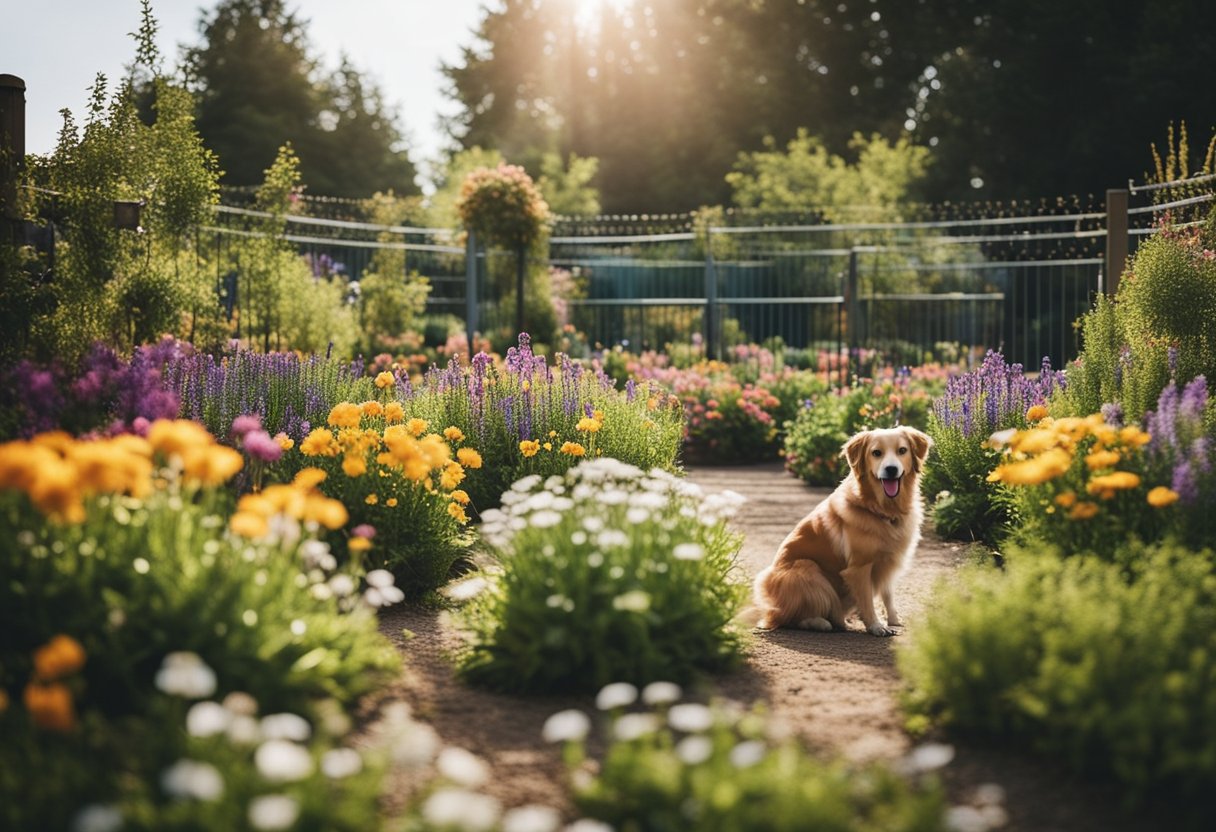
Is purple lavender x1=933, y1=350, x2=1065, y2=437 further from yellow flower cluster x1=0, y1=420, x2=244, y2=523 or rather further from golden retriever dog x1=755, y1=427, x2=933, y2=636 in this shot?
yellow flower cluster x1=0, y1=420, x2=244, y2=523

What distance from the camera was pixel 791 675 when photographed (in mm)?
4703

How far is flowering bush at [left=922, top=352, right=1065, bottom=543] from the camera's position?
767 cm

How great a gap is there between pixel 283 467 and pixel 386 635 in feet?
4.05

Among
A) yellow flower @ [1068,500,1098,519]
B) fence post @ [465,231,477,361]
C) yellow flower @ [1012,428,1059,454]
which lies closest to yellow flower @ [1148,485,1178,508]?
yellow flower @ [1068,500,1098,519]

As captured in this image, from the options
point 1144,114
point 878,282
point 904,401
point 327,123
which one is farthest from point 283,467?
point 327,123

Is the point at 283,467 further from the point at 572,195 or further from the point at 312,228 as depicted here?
the point at 572,195

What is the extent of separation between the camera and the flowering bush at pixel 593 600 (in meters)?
4.06

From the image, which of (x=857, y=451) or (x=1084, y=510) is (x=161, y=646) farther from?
(x=857, y=451)

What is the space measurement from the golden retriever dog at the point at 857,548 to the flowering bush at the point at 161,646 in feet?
8.00

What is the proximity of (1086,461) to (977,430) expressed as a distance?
3.23 meters

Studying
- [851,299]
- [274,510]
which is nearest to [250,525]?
[274,510]

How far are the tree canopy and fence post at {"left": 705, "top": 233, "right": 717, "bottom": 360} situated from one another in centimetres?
1424

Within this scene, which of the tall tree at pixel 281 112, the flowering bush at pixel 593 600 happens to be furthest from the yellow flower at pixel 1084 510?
the tall tree at pixel 281 112

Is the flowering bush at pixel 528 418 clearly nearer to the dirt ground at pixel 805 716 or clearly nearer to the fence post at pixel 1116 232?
the dirt ground at pixel 805 716
